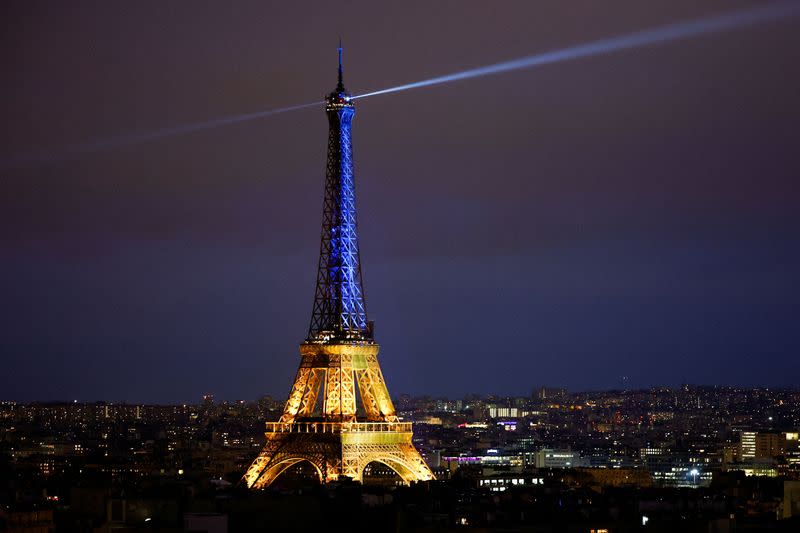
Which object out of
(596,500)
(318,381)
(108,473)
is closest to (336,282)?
(318,381)

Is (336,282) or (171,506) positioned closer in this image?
(171,506)

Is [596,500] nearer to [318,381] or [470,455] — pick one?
[318,381]

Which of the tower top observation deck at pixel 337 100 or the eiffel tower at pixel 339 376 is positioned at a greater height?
the tower top observation deck at pixel 337 100

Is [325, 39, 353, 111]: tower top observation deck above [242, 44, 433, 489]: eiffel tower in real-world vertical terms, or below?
above
